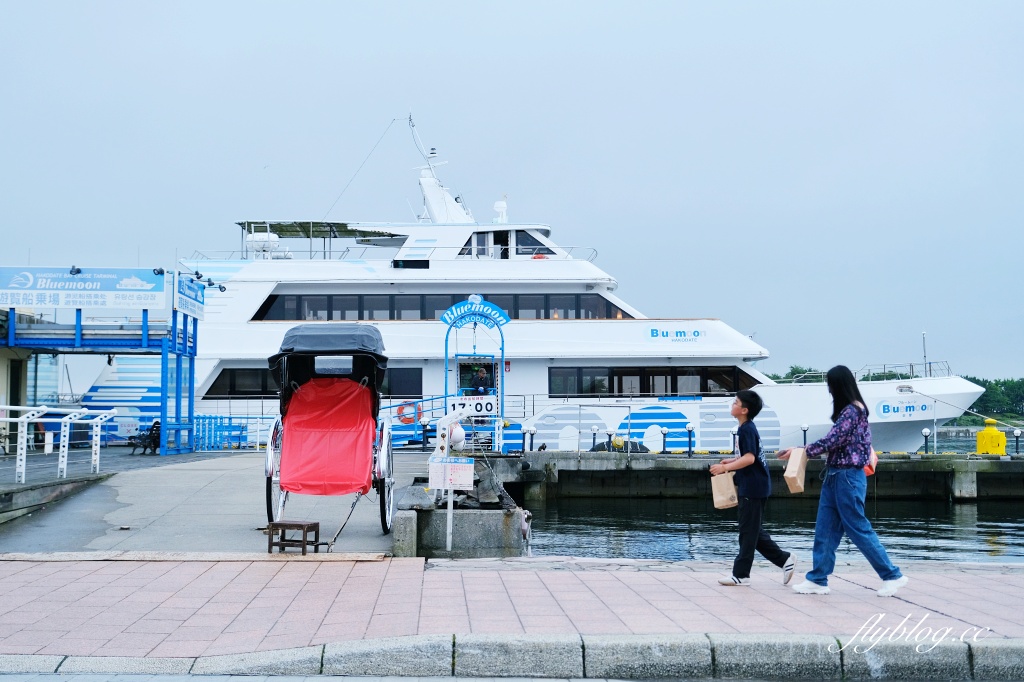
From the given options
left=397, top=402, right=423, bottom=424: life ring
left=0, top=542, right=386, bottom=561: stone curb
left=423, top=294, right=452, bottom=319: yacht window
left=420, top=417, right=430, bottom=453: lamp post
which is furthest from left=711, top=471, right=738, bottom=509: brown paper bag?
left=423, top=294, right=452, bottom=319: yacht window

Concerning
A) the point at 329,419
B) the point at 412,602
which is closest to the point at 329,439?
the point at 329,419

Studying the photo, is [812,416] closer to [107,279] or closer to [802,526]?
[802,526]

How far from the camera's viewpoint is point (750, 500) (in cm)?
596

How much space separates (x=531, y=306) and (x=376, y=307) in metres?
4.34

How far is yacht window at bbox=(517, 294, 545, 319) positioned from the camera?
24188mm

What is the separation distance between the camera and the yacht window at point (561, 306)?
953 inches

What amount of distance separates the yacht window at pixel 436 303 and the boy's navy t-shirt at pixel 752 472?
18641 mm

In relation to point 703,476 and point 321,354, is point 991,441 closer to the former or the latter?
point 703,476

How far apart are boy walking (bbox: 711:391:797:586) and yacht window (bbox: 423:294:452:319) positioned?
1859cm

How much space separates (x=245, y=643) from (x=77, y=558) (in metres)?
3.03

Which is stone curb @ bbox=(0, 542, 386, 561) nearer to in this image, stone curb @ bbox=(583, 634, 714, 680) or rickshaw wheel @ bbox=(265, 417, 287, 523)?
rickshaw wheel @ bbox=(265, 417, 287, 523)

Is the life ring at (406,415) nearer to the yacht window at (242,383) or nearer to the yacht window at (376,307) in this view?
the yacht window at (376,307)

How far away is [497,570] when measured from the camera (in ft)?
21.0

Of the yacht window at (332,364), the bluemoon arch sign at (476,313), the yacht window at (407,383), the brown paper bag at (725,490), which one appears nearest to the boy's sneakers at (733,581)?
the brown paper bag at (725,490)
